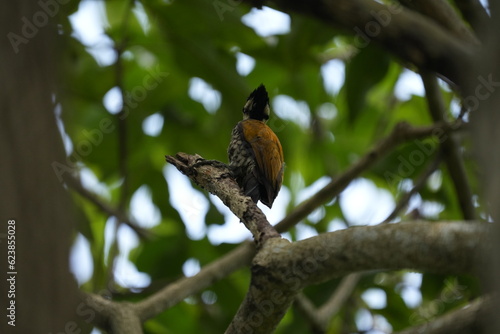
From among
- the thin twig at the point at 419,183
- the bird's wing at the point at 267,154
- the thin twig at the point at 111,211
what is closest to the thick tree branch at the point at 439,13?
the bird's wing at the point at 267,154

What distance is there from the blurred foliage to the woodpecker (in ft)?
0.68

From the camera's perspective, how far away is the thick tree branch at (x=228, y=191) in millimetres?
2781

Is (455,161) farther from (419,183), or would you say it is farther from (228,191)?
(228,191)

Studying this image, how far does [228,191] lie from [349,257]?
4.86 ft

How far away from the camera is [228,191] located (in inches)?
139

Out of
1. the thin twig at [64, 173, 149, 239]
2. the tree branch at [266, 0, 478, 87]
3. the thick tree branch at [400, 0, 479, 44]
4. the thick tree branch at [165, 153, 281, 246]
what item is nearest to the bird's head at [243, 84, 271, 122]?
the thick tree branch at [165, 153, 281, 246]

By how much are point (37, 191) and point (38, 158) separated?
0.16 feet

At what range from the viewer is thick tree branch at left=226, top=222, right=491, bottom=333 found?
183 centimetres

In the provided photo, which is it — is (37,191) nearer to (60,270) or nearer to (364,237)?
(60,270)

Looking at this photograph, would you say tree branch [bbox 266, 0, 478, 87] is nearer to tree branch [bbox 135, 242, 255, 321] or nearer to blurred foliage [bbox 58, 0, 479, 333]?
tree branch [bbox 135, 242, 255, 321]

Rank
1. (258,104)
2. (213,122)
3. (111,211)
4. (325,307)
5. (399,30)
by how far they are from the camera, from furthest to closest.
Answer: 1. (213,122)
2. (111,211)
3. (258,104)
4. (325,307)
5. (399,30)

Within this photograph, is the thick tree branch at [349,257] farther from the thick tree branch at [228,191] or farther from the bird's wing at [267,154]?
the bird's wing at [267,154]

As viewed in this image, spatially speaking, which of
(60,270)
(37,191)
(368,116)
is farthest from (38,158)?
(368,116)

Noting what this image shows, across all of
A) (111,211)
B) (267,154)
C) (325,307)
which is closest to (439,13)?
(267,154)
